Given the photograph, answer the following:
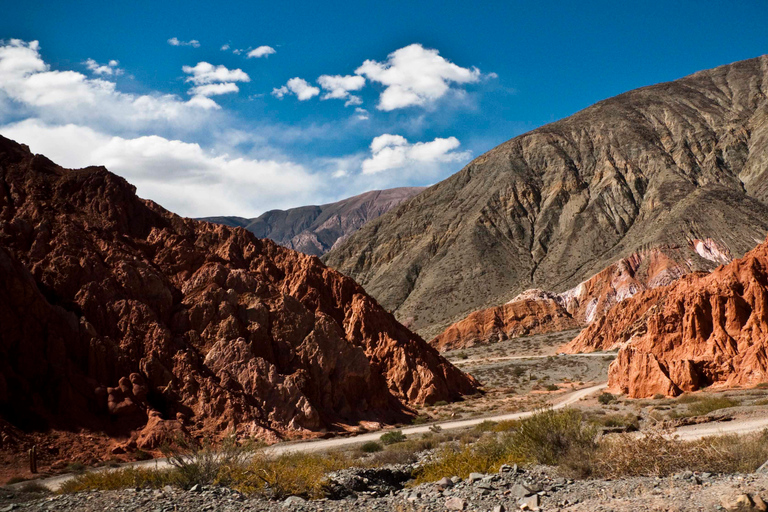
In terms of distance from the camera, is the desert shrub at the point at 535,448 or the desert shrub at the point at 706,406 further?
the desert shrub at the point at 706,406

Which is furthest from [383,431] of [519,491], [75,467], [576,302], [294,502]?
[576,302]

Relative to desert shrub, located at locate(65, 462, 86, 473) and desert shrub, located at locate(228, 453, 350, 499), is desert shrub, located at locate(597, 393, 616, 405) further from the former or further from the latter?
desert shrub, located at locate(65, 462, 86, 473)

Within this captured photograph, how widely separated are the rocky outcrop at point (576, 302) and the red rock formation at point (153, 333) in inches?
2090

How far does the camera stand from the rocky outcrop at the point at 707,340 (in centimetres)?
3134

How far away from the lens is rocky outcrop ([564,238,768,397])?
31.3 meters

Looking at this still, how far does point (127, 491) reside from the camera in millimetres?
11898

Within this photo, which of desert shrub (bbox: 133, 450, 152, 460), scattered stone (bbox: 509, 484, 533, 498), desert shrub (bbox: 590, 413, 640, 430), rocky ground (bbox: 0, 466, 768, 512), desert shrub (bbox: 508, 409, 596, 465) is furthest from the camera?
desert shrub (bbox: 590, 413, 640, 430)

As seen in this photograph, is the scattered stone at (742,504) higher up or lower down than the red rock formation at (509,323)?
higher up

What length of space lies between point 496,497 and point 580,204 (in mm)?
124216

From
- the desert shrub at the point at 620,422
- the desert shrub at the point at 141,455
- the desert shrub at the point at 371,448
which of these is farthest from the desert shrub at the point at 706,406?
the desert shrub at the point at 141,455

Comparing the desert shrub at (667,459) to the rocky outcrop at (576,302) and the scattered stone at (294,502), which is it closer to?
the scattered stone at (294,502)

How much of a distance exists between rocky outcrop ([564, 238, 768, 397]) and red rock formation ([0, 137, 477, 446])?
12.0 meters

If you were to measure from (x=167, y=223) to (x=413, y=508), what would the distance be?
93.1 feet

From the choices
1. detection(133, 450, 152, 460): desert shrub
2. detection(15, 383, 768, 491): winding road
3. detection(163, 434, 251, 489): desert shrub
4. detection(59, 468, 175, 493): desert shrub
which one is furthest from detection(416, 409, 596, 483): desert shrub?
detection(133, 450, 152, 460): desert shrub
